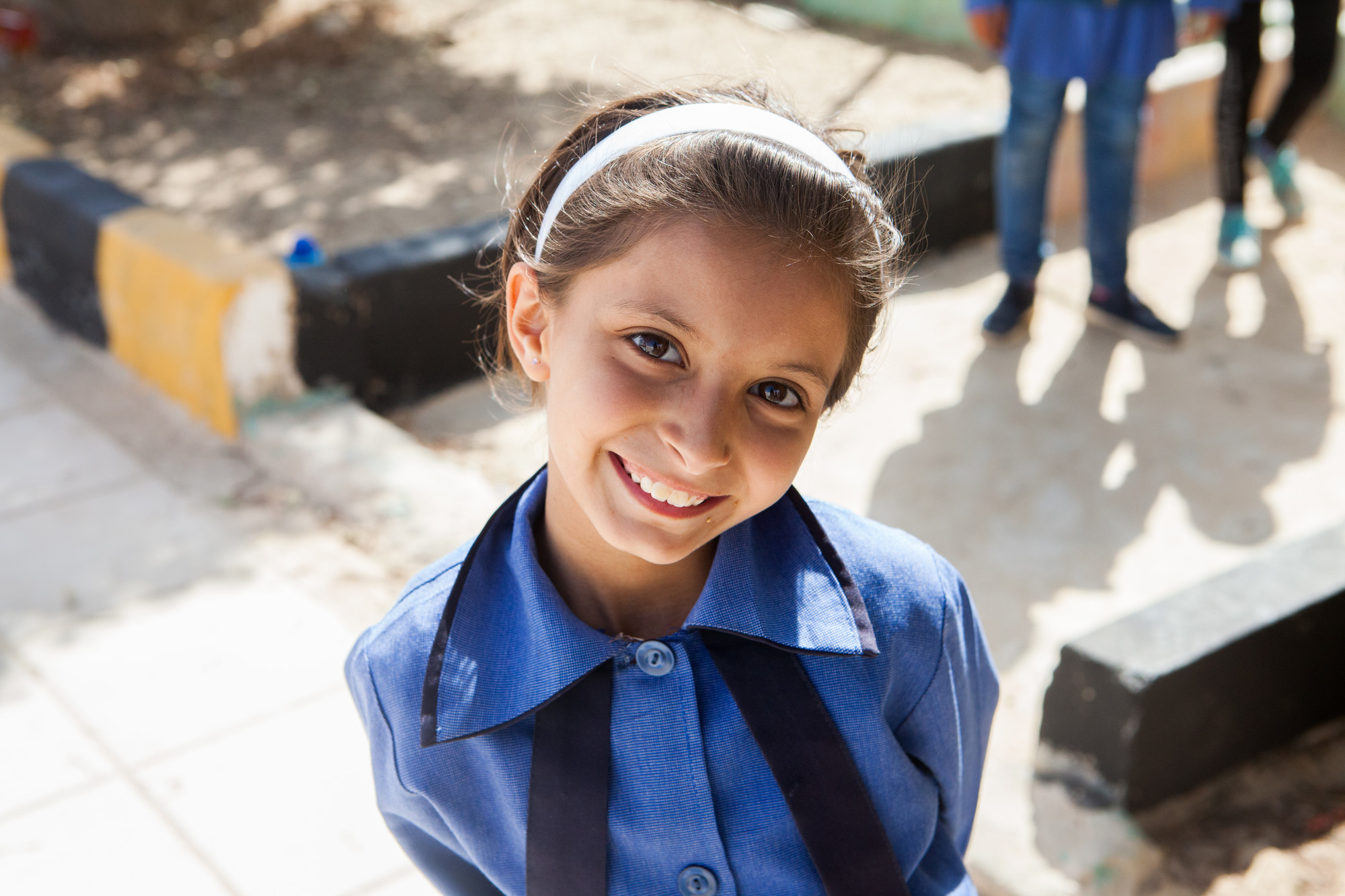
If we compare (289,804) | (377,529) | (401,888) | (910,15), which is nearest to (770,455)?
(401,888)

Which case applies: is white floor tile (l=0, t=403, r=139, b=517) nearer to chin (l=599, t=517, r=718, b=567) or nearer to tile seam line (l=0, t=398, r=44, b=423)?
tile seam line (l=0, t=398, r=44, b=423)

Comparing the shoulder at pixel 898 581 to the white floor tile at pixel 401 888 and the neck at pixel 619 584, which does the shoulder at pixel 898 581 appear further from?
the white floor tile at pixel 401 888

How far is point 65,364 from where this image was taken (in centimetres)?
409

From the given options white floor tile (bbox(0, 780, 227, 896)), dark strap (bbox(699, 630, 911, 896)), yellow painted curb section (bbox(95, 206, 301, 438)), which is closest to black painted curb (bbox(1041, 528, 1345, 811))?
dark strap (bbox(699, 630, 911, 896))

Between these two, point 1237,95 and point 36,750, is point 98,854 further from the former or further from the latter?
point 1237,95

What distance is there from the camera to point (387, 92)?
6.85 m

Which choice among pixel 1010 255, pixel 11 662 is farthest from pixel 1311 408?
pixel 11 662

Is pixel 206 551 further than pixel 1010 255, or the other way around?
pixel 1010 255

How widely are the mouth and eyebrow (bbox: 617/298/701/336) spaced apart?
140 mm

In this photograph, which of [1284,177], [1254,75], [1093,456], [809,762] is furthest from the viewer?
[1284,177]

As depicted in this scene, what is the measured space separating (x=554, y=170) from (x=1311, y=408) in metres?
3.33

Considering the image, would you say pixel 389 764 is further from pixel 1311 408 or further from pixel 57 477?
pixel 1311 408

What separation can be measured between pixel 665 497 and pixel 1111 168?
3.41 meters

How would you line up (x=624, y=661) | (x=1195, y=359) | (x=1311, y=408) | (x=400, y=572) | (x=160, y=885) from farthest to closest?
(x=1195, y=359)
(x=1311, y=408)
(x=400, y=572)
(x=160, y=885)
(x=624, y=661)
